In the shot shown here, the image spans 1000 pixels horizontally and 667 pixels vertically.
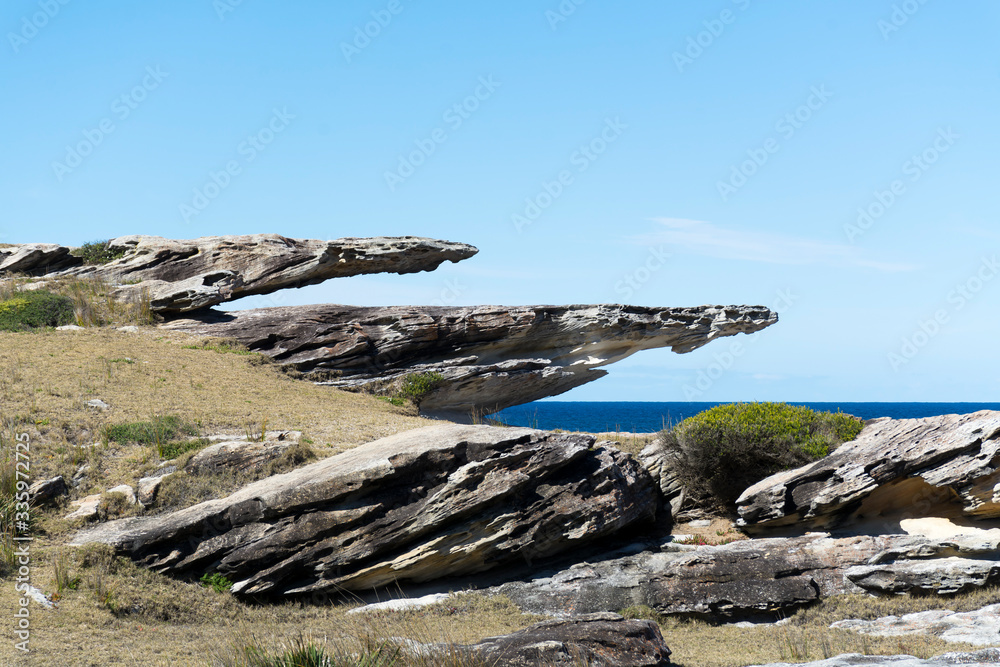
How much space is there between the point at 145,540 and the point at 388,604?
5359 mm

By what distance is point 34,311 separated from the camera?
30.7 m

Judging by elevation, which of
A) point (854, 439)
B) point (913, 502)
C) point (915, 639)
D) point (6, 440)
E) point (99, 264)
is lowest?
point (915, 639)

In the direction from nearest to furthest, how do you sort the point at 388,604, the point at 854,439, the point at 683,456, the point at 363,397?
1. the point at 388,604
2. the point at 854,439
3. the point at 683,456
4. the point at 363,397

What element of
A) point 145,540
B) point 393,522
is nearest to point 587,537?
point 393,522

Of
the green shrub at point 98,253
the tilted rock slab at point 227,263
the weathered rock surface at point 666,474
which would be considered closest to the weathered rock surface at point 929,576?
the weathered rock surface at point 666,474

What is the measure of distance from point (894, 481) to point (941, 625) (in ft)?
15.3

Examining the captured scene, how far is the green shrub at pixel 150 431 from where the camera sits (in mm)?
19656

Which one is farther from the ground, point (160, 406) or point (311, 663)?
point (160, 406)

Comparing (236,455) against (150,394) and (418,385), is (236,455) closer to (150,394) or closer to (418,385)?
(150,394)

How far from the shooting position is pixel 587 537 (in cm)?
1697

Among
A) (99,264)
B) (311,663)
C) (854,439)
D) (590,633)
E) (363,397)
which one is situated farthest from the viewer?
(99,264)

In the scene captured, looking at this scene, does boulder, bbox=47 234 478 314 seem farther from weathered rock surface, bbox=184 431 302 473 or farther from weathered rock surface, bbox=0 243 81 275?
weathered rock surface, bbox=184 431 302 473

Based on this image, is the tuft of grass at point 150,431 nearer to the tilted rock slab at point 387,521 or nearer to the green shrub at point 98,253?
the tilted rock slab at point 387,521

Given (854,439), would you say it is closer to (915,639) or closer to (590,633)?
(915,639)
